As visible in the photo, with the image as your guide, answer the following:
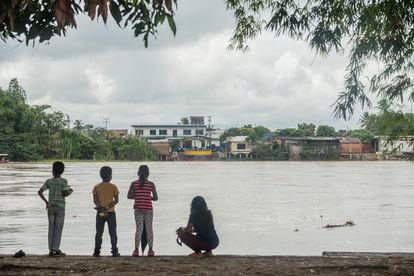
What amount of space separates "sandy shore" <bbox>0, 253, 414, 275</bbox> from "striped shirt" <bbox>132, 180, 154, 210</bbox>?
0.68 meters

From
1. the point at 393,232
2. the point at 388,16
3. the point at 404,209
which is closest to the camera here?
the point at 388,16

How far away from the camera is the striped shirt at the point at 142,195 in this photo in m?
8.70

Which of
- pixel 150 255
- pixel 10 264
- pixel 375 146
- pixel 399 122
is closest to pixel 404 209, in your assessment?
pixel 399 122

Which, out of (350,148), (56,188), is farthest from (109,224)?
(350,148)

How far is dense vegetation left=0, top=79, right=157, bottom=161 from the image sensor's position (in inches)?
3118

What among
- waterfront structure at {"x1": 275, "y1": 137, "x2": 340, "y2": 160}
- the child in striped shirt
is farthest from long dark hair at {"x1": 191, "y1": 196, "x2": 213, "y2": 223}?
waterfront structure at {"x1": 275, "y1": 137, "x2": 340, "y2": 160}

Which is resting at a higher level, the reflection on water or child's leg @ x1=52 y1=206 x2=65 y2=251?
child's leg @ x1=52 y1=206 x2=65 y2=251

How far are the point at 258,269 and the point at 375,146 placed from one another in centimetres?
10935

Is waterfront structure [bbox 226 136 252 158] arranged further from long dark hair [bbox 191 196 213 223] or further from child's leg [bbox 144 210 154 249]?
long dark hair [bbox 191 196 213 223]

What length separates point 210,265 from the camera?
8031mm

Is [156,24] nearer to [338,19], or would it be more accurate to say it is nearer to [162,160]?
[338,19]

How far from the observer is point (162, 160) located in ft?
380

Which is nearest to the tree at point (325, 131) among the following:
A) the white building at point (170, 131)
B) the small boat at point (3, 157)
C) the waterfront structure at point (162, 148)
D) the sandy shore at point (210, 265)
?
the white building at point (170, 131)

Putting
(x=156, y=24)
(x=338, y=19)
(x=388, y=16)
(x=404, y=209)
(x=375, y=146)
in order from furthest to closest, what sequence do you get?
(x=375, y=146)
(x=404, y=209)
(x=338, y=19)
(x=388, y=16)
(x=156, y=24)
